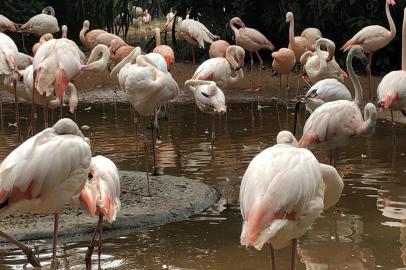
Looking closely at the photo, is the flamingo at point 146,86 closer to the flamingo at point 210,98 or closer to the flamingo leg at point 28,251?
the flamingo at point 210,98

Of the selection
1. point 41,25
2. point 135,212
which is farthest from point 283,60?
point 135,212

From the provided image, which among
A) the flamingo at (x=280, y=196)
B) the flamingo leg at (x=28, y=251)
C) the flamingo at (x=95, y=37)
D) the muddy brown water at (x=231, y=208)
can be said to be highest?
the flamingo at (x=95, y=37)

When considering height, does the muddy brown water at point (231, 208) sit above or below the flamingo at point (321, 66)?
below

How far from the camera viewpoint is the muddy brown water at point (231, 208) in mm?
5121

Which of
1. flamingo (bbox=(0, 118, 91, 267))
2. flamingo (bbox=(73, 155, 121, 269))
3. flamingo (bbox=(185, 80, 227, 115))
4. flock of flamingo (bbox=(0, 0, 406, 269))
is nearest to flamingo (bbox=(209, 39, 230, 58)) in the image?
flock of flamingo (bbox=(0, 0, 406, 269))

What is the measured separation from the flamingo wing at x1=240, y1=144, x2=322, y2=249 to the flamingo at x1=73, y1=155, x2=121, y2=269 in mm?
1075

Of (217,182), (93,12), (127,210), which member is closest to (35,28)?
(93,12)

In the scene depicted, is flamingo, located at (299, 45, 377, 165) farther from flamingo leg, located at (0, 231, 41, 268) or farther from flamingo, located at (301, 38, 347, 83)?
flamingo, located at (301, 38, 347, 83)

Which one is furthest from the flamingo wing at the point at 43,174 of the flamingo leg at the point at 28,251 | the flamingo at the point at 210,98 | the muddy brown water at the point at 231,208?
the flamingo at the point at 210,98

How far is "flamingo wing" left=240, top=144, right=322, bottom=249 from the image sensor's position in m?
3.89

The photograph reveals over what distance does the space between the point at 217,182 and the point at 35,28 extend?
27.5 ft

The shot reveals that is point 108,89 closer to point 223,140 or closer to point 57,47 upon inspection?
point 223,140

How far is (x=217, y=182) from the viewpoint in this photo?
7215 millimetres

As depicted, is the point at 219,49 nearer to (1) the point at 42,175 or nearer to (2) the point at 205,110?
(2) the point at 205,110
